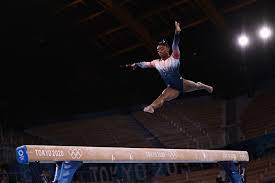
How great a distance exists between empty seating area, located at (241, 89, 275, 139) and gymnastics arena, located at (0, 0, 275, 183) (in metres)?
0.05

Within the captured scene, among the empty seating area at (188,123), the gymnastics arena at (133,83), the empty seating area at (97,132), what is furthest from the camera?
the empty seating area at (97,132)

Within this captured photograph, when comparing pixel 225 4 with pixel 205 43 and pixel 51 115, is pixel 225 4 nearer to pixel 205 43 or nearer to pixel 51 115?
pixel 205 43

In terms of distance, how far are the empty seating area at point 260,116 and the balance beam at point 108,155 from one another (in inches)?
343

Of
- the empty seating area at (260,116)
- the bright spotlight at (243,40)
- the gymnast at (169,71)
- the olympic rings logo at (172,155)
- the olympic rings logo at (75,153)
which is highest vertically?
the bright spotlight at (243,40)

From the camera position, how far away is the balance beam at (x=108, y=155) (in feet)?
17.9

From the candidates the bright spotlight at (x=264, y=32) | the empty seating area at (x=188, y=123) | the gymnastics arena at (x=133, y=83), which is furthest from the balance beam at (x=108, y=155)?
the empty seating area at (x=188, y=123)

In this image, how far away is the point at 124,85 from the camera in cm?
1891

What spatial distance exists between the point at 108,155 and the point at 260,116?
12.1 meters

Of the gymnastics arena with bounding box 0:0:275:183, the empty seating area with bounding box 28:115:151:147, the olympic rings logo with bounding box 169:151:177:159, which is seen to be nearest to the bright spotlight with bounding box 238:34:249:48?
the gymnastics arena with bounding box 0:0:275:183

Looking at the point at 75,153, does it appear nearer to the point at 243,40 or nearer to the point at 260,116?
the point at 243,40

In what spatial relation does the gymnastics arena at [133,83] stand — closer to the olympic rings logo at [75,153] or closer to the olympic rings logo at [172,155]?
the olympic rings logo at [172,155]

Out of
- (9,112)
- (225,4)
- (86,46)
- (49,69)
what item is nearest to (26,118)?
Result: (9,112)

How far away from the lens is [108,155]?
20.6 ft

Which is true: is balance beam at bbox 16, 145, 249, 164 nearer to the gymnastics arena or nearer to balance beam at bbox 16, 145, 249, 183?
balance beam at bbox 16, 145, 249, 183
